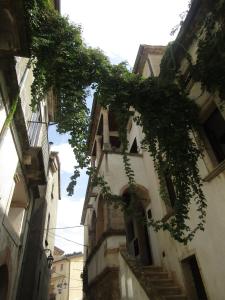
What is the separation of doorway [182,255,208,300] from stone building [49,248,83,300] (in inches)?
1240

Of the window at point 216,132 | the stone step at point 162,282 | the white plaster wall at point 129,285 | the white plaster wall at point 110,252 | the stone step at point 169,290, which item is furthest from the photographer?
the white plaster wall at point 110,252

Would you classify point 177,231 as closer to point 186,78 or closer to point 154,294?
point 154,294

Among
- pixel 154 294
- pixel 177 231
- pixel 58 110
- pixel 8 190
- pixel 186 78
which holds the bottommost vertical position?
pixel 154 294

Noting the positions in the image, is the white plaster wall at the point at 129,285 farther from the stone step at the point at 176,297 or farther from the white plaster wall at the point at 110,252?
the stone step at the point at 176,297

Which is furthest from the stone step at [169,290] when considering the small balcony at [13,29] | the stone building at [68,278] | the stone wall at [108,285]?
Result: the stone building at [68,278]

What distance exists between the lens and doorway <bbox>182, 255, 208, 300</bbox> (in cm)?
711

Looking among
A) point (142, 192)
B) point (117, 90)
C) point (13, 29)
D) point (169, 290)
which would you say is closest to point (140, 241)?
point (142, 192)

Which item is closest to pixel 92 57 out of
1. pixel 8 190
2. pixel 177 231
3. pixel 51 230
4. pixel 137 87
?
pixel 137 87

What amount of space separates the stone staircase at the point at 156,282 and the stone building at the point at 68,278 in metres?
30.2

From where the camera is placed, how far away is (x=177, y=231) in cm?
514

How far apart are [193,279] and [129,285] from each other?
1.91m

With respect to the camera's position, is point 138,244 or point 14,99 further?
point 138,244

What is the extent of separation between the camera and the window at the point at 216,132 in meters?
6.92

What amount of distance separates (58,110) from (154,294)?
17.2 feet
